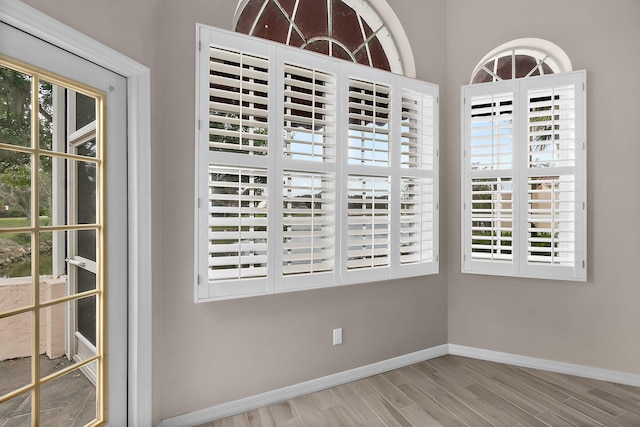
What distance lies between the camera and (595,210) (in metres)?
2.59

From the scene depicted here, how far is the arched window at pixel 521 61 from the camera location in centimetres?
282

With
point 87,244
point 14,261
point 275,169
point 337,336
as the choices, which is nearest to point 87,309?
point 87,244

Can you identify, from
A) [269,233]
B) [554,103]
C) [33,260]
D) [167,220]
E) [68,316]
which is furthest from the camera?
[554,103]

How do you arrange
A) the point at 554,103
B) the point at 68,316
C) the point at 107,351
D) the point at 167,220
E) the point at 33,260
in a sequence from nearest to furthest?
the point at 33,260, the point at 68,316, the point at 107,351, the point at 167,220, the point at 554,103

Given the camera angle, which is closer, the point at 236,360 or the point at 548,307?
the point at 236,360

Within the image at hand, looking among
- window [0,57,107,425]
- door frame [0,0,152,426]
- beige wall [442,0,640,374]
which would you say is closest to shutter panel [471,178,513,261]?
beige wall [442,0,640,374]

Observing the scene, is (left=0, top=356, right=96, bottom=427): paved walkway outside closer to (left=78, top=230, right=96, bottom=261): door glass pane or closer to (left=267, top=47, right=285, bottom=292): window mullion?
(left=78, top=230, right=96, bottom=261): door glass pane

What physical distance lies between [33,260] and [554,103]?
3.29 metres

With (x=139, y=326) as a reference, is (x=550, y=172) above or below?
above

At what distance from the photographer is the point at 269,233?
2.14 m

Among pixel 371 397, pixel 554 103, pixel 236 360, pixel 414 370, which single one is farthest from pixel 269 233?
pixel 554 103

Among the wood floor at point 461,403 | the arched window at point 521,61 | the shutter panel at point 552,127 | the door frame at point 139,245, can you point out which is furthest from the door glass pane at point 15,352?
the arched window at point 521,61

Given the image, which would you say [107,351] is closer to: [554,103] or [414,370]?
[414,370]

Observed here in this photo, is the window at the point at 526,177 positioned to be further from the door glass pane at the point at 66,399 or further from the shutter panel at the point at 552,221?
the door glass pane at the point at 66,399
